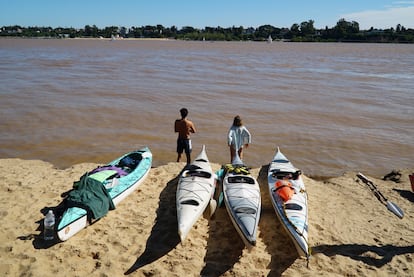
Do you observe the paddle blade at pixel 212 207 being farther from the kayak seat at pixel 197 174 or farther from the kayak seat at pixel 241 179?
the kayak seat at pixel 197 174

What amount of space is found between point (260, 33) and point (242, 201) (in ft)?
484

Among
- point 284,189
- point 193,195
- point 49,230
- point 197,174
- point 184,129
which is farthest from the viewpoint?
point 184,129

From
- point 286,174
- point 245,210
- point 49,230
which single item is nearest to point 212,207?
point 245,210

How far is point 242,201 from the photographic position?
684 centimetres

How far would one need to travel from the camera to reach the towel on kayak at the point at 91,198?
6.52 m

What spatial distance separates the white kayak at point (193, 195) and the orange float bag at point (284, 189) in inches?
52.8

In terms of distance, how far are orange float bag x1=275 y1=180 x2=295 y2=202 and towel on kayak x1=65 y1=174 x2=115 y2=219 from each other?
337cm

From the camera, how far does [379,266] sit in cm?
582

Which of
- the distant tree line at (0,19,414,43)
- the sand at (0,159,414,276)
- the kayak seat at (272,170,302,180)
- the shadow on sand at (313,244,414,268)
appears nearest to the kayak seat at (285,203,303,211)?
the sand at (0,159,414,276)

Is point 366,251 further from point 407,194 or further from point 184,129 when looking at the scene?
point 184,129

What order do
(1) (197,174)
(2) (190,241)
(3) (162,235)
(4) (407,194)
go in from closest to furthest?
1. (2) (190,241)
2. (3) (162,235)
3. (1) (197,174)
4. (4) (407,194)

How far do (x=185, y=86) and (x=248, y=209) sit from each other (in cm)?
1702

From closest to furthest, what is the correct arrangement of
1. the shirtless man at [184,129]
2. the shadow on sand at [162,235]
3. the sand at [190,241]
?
the sand at [190,241] < the shadow on sand at [162,235] < the shirtless man at [184,129]

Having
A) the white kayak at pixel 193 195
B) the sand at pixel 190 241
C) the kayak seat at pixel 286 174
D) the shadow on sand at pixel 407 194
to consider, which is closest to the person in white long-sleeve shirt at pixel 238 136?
the white kayak at pixel 193 195
